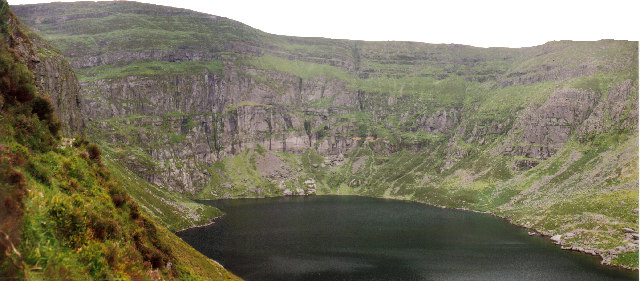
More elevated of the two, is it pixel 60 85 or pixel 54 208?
pixel 60 85

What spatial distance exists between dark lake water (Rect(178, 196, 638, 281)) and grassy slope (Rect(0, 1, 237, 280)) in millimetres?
63183

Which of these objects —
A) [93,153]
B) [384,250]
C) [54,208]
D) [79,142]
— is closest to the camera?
[54,208]

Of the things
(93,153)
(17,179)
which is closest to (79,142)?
(93,153)

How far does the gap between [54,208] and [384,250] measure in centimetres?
10418

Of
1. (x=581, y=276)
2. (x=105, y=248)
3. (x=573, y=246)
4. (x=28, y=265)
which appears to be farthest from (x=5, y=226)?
(x=573, y=246)

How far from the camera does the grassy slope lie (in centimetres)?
1748

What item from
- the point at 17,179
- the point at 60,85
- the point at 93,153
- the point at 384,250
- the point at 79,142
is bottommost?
the point at 384,250

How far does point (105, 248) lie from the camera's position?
73.2 ft

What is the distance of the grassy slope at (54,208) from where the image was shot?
17484mm

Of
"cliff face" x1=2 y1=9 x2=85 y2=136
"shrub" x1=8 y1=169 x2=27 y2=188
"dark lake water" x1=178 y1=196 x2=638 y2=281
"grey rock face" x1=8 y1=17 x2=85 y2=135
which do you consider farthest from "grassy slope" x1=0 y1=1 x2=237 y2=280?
"grey rock face" x1=8 y1=17 x2=85 y2=135

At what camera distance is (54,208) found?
70.0ft

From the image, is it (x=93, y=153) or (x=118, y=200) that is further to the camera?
(x=93, y=153)

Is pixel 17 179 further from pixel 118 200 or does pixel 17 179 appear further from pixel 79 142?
pixel 79 142

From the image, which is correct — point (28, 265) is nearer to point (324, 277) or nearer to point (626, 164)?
point (324, 277)
